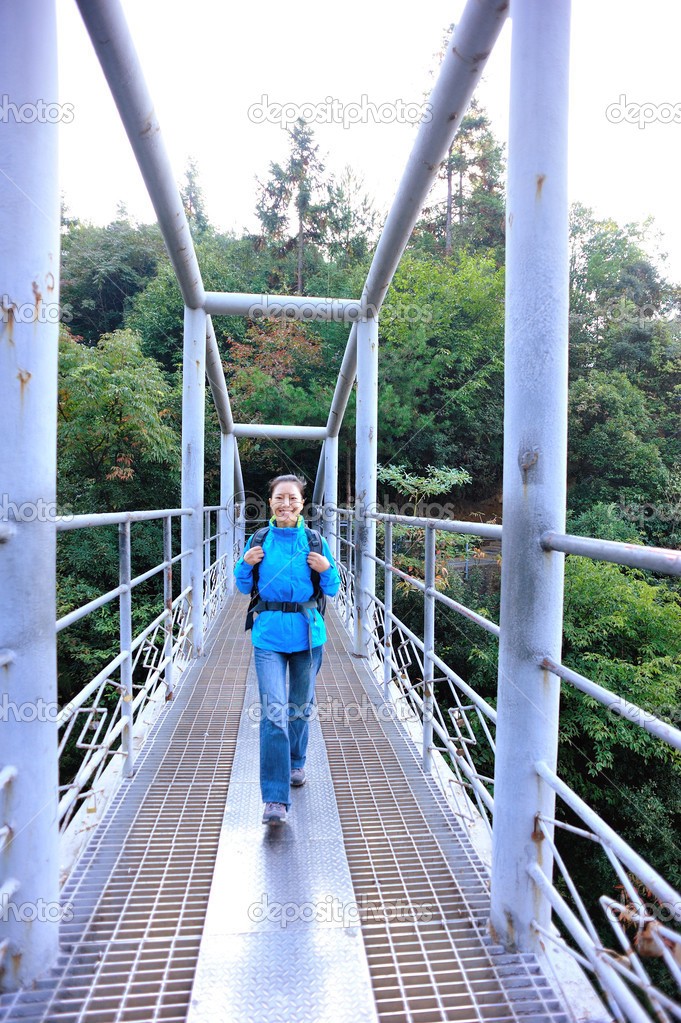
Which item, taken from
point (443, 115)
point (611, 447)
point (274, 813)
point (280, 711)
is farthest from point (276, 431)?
point (611, 447)

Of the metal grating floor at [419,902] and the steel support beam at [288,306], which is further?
the steel support beam at [288,306]

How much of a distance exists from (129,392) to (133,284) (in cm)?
1327

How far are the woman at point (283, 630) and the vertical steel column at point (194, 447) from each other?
6.77 ft

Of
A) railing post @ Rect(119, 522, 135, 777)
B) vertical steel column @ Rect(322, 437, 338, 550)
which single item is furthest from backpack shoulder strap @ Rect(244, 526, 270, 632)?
vertical steel column @ Rect(322, 437, 338, 550)

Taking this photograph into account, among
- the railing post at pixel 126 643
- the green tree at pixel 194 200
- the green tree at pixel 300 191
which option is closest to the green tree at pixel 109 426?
the green tree at pixel 300 191

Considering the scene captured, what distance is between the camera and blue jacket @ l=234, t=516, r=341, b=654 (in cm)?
222

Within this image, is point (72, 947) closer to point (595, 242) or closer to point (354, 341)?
point (354, 341)

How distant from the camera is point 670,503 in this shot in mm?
16219

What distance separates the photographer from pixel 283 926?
64.8 inches

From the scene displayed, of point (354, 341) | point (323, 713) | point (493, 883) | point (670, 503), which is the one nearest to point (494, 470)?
point (670, 503)

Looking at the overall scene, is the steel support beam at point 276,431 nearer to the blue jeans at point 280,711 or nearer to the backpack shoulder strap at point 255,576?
the backpack shoulder strap at point 255,576

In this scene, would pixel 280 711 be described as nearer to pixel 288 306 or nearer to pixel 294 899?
pixel 294 899

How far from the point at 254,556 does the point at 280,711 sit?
1.86 feet

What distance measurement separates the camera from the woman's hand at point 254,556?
2.18 metres
